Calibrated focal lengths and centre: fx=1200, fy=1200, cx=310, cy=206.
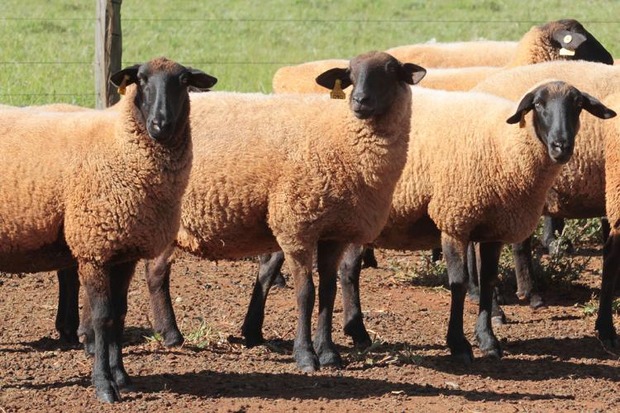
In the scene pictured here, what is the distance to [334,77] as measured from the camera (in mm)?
7758

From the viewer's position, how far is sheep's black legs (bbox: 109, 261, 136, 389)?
6750 millimetres

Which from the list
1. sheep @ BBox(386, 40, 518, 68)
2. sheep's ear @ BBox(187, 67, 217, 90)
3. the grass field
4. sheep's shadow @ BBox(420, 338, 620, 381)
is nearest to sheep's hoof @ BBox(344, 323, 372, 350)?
sheep's shadow @ BBox(420, 338, 620, 381)

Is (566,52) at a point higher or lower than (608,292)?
higher

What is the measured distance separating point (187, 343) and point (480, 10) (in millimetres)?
18353

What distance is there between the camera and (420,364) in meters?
7.65

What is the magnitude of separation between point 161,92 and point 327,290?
Answer: 1.78 metres

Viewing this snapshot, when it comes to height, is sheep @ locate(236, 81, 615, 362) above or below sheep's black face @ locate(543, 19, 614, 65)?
below

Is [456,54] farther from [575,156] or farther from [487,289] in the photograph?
[487,289]

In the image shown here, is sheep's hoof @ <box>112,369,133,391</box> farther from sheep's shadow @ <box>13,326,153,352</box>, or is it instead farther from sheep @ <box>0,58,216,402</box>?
sheep's shadow @ <box>13,326,153,352</box>

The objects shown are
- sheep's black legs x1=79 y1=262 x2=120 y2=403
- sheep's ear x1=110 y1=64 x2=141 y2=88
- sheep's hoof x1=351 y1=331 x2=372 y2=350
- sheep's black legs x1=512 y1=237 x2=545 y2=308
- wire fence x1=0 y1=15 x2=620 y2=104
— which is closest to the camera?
sheep's black legs x1=79 y1=262 x2=120 y2=403

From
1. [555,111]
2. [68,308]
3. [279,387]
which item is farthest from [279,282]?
[555,111]

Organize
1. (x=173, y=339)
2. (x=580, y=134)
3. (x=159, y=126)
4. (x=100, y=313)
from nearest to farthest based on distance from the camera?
(x=159, y=126) → (x=100, y=313) → (x=173, y=339) → (x=580, y=134)

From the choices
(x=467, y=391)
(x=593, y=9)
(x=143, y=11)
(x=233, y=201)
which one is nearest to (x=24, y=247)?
(x=233, y=201)

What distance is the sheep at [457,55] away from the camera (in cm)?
1366
